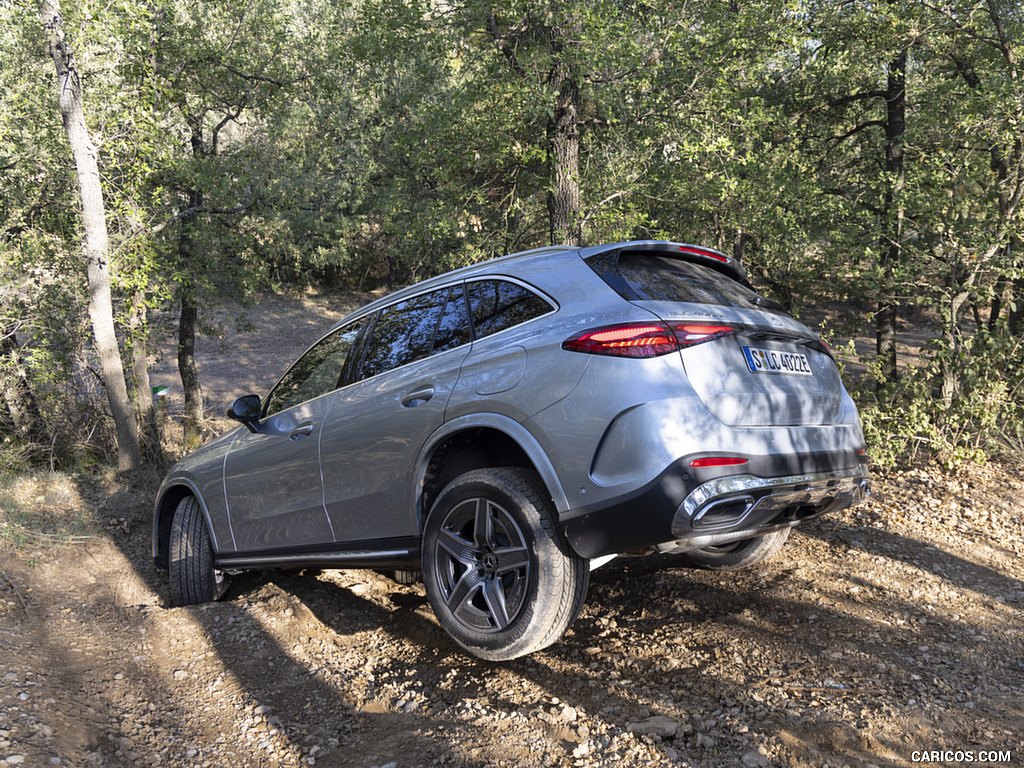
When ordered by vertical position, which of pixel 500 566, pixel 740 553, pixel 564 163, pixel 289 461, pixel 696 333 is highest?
pixel 564 163

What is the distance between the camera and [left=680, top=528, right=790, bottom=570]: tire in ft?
13.4

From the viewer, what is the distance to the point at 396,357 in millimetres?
3705

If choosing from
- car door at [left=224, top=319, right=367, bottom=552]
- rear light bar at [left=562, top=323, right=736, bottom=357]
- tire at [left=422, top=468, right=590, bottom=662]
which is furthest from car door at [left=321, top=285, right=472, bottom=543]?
rear light bar at [left=562, top=323, right=736, bottom=357]

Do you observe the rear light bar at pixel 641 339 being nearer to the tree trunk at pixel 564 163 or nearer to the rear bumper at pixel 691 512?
the rear bumper at pixel 691 512

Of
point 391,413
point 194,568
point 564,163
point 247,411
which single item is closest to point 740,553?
point 391,413

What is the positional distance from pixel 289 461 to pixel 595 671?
2.19 meters

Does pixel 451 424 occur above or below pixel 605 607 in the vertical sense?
above

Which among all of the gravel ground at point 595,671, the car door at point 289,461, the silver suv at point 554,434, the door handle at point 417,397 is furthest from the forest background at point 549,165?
the car door at point 289,461

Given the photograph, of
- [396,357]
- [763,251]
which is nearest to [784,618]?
[396,357]

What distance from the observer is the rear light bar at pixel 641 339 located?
2688 millimetres

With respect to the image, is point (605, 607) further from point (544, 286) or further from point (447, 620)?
point (544, 286)

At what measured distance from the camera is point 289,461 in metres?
4.10

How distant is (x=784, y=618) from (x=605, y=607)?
1.02 metres

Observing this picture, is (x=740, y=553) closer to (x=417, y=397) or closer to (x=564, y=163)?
(x=417, y=397)
